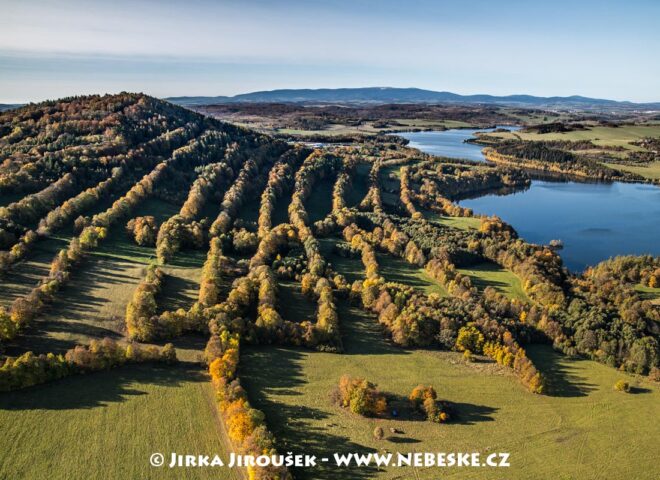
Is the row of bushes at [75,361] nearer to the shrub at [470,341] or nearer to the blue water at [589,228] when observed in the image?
the shrub at [470,341]

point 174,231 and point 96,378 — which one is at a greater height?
point 174,231

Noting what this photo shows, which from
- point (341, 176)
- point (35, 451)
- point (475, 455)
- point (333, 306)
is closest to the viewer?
point (35, 451)

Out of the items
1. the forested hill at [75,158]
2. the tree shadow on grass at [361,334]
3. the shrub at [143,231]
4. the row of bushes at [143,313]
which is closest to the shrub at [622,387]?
the tree shadow on grass at [361,334]

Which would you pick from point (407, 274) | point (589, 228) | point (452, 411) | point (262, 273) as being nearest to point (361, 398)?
point (452, 411)

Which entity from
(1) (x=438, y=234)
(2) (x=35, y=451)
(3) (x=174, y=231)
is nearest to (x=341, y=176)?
(1) (x=438, y=234)

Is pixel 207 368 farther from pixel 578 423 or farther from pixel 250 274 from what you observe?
pixel 578 423

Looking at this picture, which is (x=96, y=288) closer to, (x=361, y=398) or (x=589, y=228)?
(x=361, y=398)

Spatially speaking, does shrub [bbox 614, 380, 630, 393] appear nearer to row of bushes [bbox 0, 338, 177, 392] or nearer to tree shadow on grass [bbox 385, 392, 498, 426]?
tree shadow on grass [bbox 385, 392, 498, 426]
